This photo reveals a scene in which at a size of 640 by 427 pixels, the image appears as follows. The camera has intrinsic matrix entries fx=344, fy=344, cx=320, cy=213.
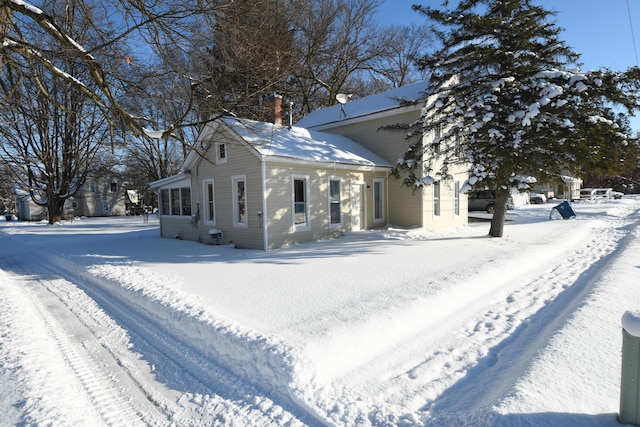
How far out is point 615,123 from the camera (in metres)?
9.54

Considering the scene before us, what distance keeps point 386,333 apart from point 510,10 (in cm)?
1131

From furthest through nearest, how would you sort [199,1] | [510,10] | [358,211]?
[358,211], [510,10], [199,1]

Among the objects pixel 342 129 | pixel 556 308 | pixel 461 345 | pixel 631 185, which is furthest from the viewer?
pixel 631 185

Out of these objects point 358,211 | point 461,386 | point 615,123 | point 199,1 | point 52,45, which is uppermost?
point 199,1

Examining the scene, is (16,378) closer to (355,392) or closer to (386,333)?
(355,392)

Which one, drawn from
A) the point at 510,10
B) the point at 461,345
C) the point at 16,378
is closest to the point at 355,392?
the point at 461,345

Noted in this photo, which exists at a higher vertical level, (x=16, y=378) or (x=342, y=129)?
(x=342, y=129)

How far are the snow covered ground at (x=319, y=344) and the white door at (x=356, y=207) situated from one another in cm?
552

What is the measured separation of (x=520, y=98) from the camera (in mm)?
10453

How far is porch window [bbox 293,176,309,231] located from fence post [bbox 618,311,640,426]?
9554 millimetres

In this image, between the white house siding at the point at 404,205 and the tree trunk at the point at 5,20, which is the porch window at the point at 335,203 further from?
the tree trunk at the point at 5,20

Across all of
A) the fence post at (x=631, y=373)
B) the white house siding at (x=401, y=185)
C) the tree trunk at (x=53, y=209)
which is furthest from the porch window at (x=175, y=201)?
the tree trunk at (x=53, y=209)

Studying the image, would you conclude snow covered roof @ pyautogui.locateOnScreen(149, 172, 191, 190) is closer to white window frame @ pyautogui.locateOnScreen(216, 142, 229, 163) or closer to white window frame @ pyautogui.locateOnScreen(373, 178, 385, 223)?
white window frame @ pyautogui.locateOnScreen(216, 142, 229, 163)

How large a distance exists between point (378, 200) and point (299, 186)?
14.1ft
